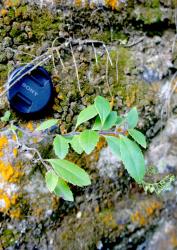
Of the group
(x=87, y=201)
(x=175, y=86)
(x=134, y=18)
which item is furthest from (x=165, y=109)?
(x=87, y=201)

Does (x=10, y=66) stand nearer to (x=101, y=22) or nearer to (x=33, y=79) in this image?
(x=33, y=79)

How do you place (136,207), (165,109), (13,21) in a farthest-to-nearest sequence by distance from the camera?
1. (165,109)
2. (136,207)
3. (13,21)

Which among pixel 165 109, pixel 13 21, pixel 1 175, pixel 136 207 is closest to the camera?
pixel 1 175

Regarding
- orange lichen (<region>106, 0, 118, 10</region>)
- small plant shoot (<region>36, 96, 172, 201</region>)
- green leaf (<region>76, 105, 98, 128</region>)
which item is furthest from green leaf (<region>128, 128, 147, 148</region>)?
orange lichen (<region>106, 0, 118, 10</region>)

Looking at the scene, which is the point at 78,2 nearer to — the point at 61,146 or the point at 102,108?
the point at 102,108

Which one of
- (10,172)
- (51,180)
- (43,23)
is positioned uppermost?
(43,23)

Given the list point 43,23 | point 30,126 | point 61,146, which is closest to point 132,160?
point 61,146

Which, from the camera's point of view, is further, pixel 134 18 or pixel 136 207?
pixel 134 18
